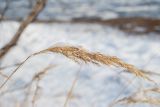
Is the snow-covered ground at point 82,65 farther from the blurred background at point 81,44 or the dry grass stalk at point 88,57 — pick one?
the dry grass stalk at point 88,57

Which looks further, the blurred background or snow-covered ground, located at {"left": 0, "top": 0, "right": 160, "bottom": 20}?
snow-covered ground, located at {"left": 0, "top": 0, "right": 160, "bottom": 20}

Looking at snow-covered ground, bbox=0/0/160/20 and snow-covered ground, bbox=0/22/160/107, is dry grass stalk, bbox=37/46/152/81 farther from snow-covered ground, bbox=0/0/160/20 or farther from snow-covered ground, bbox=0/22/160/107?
snow-covered ground, bbox=0/0/160/20

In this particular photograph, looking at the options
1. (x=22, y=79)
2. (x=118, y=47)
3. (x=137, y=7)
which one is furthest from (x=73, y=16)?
(x=22, y=79)

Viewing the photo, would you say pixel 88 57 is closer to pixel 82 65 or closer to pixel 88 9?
pixel 82 65

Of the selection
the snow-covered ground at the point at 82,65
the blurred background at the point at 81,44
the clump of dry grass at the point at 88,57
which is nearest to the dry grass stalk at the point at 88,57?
Result: the clump of dry grass at the point at 88,57

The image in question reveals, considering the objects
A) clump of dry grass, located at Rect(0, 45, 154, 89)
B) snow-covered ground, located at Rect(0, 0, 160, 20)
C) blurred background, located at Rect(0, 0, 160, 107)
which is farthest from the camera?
snow-covered ground, located at Rect(0, 0, 160, 20)

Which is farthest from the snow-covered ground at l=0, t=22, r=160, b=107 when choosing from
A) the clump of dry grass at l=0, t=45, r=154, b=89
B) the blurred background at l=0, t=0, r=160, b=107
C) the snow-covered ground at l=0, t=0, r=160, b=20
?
the clump of dry grass at l=0, t=45, r=154, b=89

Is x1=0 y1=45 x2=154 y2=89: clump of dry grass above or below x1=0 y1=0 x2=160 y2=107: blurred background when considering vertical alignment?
below

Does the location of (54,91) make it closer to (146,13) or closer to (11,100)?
(11,100)
